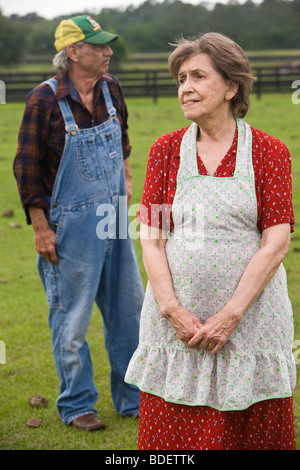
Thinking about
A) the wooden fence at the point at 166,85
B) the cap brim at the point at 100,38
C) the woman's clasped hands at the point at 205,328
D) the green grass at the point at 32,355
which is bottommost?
the green grass at the point at 32,355

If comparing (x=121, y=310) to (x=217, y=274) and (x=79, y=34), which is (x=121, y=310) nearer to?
(x=217, y=274)

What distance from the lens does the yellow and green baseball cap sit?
3865 millimetres

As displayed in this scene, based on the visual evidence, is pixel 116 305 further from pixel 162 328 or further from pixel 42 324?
pixel 42 324

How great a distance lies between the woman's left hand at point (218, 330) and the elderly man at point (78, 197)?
1.28 m

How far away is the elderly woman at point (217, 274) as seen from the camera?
2770 millimetres

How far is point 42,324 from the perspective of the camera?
18.8 feet

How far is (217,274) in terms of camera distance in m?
2.80

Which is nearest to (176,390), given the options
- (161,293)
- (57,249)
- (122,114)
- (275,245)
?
(161,293)

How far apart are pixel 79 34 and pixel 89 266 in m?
1.28

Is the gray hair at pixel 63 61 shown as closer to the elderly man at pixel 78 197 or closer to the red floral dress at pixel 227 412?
the elderly man at pixel 78 197

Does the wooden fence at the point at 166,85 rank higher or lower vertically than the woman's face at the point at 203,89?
lower

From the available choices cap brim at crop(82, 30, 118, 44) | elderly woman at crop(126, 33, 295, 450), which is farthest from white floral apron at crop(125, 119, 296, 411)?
cap brim at crop(82, 30, 118, 44)

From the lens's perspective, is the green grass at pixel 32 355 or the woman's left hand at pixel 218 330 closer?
the woman's left hand at pixel 218 330

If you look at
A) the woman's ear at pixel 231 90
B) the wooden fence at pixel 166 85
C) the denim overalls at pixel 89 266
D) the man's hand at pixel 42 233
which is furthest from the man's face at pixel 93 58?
the wooden fence at pixel 166 85
